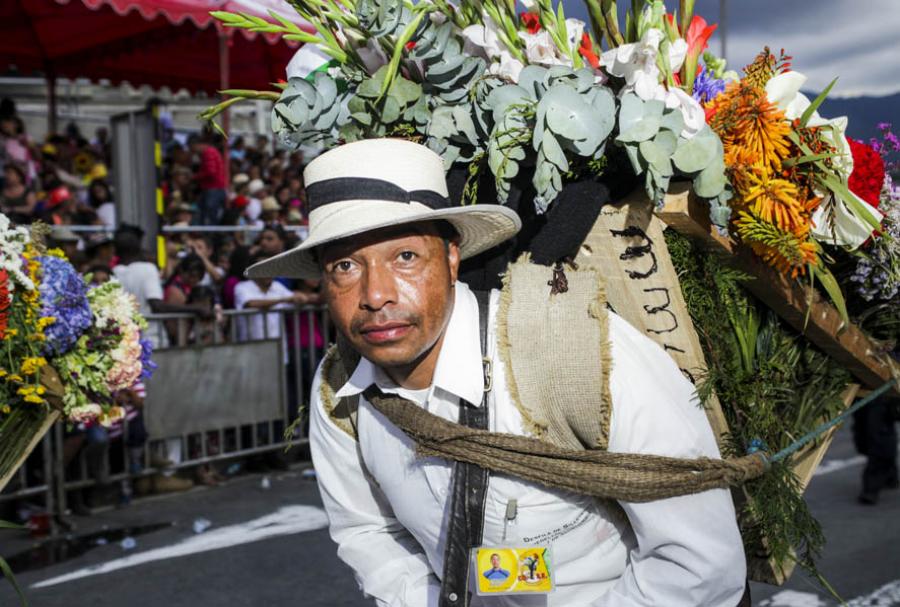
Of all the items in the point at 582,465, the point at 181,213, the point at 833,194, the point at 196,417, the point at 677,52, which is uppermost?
the point at 181,213

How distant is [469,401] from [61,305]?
2.07 metres

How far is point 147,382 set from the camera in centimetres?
723

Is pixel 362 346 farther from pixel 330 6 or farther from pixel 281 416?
pixel 281 416

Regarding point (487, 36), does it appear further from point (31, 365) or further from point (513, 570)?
point (31, 365)

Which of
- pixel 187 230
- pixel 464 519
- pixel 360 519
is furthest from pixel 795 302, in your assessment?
pixel 187 230

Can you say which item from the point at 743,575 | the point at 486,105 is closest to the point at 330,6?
the point at 486,105

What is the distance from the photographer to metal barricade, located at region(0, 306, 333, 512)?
678 centimetres

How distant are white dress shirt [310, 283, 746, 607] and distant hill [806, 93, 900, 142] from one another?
87 centimetres

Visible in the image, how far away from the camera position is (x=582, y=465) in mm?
2182

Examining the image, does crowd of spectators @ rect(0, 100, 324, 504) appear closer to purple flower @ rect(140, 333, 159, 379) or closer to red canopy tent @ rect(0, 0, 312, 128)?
purple flower @ rect(140, 333, 159, 379)

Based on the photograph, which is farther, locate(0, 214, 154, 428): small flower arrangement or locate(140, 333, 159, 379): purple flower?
locate(140, 333, 159, 379): purple flower

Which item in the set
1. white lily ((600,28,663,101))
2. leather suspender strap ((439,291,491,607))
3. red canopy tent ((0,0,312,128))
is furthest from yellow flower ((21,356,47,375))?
red canopy tent ((0,0,312,128))

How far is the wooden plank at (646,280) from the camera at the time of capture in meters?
2.33

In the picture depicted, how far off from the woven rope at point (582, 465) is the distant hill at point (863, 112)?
942 millimetres
